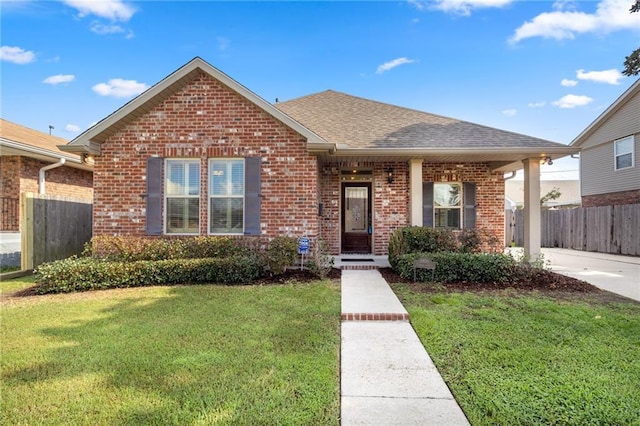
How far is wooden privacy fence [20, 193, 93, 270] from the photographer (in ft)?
26.0

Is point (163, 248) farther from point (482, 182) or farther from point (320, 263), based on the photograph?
point (482, 182)

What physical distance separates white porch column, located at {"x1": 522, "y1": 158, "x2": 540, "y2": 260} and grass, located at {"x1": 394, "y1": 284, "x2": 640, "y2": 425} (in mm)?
3026

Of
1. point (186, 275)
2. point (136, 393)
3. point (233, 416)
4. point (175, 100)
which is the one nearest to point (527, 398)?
point (233, 416)

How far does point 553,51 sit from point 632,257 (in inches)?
303

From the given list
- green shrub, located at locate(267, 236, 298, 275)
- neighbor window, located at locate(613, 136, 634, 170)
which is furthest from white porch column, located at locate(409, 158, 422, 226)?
neighbor window, located at locate(613, 136, 634, 170)

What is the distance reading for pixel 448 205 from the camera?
1058 centimetres

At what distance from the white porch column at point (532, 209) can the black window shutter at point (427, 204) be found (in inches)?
102

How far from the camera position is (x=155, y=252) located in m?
7.36

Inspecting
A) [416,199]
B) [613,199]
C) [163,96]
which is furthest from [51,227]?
[613,199]

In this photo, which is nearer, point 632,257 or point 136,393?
point 136,393

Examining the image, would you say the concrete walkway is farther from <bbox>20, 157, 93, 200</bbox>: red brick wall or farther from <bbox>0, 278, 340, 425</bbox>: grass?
<bbox>20, 157, 93, 200</bbox>: red brick wall

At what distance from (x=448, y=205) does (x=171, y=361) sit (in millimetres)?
9357

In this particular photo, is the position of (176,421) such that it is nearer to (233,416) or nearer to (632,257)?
(233,416)

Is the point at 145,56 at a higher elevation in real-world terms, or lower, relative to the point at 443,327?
higher
